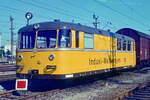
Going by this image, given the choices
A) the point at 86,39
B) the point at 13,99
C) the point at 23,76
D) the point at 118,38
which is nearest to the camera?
the point at 13,99

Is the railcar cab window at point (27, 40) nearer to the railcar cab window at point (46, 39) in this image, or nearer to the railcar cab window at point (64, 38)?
the railcar cab window at point (46, 39)

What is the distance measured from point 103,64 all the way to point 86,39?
2750 mm

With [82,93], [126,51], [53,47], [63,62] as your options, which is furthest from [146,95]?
[126,51]

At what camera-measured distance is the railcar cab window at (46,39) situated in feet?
32.8

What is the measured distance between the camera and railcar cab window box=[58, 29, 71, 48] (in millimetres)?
9859

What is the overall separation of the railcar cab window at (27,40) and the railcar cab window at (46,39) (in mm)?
337

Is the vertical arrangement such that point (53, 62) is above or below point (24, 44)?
below

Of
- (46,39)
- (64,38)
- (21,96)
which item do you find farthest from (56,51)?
(21,96)

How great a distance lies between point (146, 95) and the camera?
29.0ft

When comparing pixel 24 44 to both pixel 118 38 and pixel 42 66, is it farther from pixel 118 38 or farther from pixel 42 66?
pixel 118 38

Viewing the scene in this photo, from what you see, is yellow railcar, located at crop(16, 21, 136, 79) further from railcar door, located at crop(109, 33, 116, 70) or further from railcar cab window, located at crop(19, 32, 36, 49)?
railcar door, located at crop(109, 33, 116, 70)

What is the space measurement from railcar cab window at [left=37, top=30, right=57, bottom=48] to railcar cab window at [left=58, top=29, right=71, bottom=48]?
0.25 meters

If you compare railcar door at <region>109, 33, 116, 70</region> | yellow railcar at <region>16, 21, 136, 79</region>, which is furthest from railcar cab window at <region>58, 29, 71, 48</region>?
railcar door at <region>109, 33, 116, 70</region>

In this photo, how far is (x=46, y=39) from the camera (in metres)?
10.1
